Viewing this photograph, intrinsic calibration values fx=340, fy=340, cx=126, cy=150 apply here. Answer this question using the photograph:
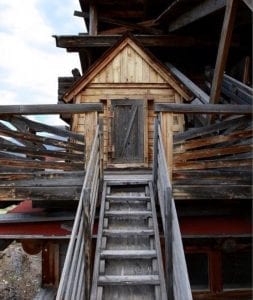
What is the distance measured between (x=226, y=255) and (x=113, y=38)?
6.64 metres

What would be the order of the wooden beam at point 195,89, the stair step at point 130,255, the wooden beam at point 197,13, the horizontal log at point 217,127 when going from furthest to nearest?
the wooden beam at point 195,89
the wooden beam at point 197,13
the horizontal log at point 217,127
the stair step at point 130,255

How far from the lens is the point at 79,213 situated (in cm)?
371

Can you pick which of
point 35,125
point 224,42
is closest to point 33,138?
point 35,125

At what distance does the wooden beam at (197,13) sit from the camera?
7382mm

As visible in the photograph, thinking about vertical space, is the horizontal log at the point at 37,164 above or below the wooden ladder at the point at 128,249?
above

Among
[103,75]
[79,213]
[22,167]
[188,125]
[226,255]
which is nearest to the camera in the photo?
[79,213]

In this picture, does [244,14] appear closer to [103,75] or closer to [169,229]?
[103,75]

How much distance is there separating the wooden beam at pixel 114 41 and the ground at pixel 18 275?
9982mm

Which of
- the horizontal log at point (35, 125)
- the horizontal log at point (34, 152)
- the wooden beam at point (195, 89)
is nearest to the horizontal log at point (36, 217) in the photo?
the horizontal log at point (34, 152)

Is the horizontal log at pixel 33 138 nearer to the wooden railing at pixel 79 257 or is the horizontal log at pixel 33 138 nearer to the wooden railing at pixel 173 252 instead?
the wooden railing at pixel 79 257

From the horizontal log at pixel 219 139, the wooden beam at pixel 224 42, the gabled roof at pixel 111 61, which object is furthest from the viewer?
the gabled roof at pixel 111 61

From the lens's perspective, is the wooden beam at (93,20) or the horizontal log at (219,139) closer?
the horizontal log at (219,139)

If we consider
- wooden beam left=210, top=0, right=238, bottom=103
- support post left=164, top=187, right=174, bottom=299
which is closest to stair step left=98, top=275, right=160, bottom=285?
support post left=164, top=187, right=174, bottom=299

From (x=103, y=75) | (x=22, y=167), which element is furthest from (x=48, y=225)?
(x=103, y=75)
